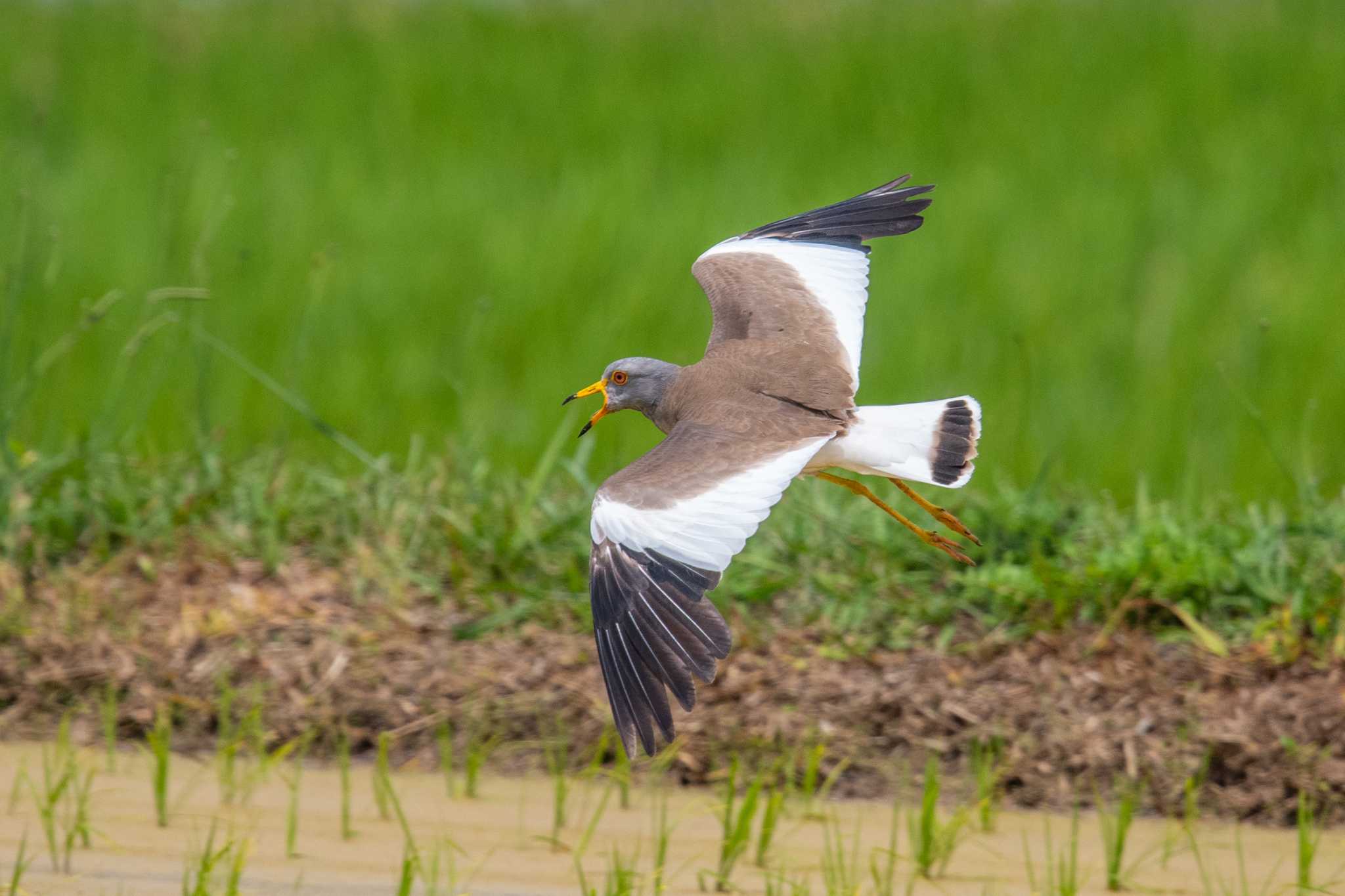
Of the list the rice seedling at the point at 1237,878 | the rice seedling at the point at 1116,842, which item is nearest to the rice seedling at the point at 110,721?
the rice seedling at the point at 1116,842

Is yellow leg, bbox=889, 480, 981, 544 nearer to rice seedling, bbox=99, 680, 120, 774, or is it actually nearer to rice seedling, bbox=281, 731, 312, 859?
rice seedling, bbox=281, 731, 312, 859

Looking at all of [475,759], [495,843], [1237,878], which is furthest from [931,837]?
[475,759]

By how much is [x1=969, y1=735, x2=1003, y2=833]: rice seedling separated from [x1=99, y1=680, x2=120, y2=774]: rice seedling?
6.28ft

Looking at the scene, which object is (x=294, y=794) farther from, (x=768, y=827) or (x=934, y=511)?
(x=934, y=511)

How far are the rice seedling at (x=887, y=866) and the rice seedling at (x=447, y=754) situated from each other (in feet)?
3.13

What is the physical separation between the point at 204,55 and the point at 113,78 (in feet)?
2.39

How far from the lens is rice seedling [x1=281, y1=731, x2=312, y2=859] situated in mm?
3277

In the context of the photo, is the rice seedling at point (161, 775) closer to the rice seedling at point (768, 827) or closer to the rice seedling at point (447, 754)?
the rice seedling at point (447, 754)

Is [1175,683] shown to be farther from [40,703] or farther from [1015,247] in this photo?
[1015,247]

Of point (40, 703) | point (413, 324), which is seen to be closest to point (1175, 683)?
point (40, 703)

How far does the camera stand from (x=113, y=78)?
968 cm

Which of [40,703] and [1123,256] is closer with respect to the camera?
[40,703]

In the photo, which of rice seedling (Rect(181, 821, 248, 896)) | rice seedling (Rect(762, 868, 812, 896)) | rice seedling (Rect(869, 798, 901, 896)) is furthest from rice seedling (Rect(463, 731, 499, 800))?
rice seedling (Rect(869, 798, 901, 896))

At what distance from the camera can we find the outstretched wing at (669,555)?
252cm
